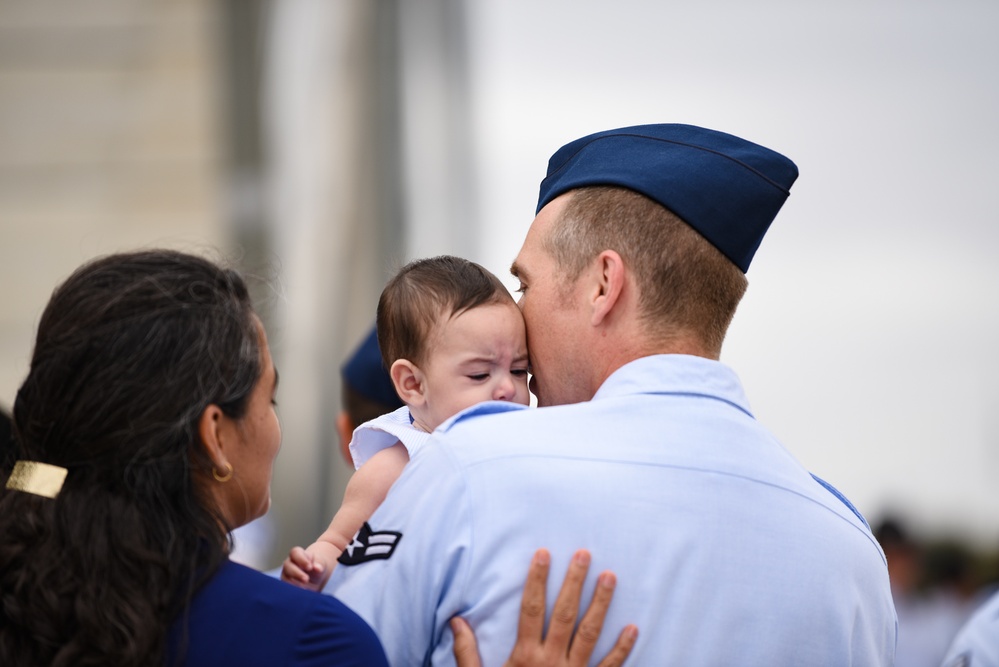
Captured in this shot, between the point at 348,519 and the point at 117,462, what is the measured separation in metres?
0.54

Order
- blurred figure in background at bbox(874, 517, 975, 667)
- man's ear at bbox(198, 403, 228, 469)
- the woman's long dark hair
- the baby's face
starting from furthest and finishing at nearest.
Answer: blurred figure in background at bbox(874, 517, 975, 667) → the baby's face → man's ear at bbox(198, 403, 228, 469) → the woman's long dark hair

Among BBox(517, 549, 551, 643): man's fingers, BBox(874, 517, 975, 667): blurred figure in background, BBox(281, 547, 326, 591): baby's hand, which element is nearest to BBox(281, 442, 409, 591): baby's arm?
BBox(281, 547, 326, 591): baby's hand

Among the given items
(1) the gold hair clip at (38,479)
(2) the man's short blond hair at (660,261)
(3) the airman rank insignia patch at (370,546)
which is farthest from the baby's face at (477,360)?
(1) the gold hair clip at (38,479)

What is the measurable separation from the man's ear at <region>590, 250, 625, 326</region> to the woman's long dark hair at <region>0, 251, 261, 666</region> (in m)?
0.57

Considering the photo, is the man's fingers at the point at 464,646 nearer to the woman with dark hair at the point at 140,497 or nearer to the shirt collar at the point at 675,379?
the woman with dark hair at the point at 140,497

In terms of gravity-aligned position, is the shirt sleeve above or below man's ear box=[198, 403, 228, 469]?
below

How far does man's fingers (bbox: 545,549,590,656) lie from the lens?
1.47 meters

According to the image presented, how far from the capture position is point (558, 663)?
58.2 inches

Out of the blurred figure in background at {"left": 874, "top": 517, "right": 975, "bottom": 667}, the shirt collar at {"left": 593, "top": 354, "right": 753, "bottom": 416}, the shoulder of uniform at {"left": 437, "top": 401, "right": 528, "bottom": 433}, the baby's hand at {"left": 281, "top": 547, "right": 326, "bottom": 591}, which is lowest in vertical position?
the blurred figure in background at {"left": 874, "top": 517, "right": 975, "bottom": 667}

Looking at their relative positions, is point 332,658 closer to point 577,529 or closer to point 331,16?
point 577,529

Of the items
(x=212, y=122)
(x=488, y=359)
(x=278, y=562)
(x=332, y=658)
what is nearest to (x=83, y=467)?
(x=332, y=658)

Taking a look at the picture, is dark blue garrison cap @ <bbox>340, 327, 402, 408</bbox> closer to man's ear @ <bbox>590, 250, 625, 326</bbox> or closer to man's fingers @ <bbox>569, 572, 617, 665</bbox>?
man's ear @ <bbox>590, 250, 625, 326</bbox>

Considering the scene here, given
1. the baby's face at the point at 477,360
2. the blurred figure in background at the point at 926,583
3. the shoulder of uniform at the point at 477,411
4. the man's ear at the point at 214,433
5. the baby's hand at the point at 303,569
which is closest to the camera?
the man's ear at the point at 214,433

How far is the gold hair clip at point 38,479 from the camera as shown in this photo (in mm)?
1371
